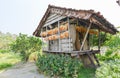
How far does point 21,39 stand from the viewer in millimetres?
24906

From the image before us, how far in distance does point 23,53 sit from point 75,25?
11.5 m

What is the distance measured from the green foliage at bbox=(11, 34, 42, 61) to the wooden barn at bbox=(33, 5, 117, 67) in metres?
6.03

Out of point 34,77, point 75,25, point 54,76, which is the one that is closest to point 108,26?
point 75,25

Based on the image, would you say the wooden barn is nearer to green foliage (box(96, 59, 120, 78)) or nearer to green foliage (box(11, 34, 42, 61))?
green foliage (box(96, 59, 120, 78))

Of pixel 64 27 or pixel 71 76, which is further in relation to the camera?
pixel 64 27

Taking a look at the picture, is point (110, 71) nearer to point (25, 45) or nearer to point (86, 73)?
point (86, 73)

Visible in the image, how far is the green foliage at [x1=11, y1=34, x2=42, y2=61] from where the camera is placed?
976 inches

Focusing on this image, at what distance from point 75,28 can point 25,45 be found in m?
11.0

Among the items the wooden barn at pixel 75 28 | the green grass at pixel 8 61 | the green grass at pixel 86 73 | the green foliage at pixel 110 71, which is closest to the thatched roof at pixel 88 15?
the wooden barn at pixel 75 28

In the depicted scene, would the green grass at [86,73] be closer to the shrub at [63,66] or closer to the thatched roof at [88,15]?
the shrub at [63,66]

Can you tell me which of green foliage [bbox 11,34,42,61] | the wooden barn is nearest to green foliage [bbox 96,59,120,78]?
the wooden barn

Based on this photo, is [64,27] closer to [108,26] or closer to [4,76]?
[108,26]

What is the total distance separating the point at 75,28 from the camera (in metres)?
15.2

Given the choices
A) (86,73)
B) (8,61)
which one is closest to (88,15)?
(86,73)
